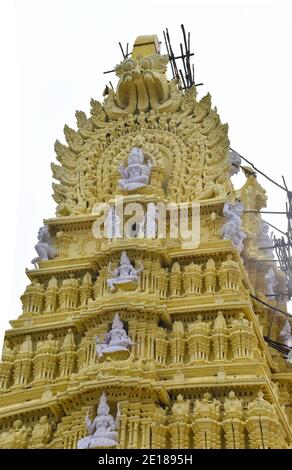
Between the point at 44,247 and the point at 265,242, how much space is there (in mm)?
6015

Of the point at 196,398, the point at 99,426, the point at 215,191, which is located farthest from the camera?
the point at 215,191

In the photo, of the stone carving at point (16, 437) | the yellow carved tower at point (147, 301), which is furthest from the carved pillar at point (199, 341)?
the stone carving at point (16, 437)

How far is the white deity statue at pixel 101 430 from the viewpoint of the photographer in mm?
13500

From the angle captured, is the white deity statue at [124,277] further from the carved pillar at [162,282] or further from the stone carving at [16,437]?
the stone carving at [16,437]

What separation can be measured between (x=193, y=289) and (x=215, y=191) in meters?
2.79

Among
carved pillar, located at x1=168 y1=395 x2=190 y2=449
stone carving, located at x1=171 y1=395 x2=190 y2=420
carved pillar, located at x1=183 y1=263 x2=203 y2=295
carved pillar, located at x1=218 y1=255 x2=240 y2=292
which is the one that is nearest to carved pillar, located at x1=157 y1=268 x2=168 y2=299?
carved pillar, located at x1=183 y1=263 x2=203 y2=295

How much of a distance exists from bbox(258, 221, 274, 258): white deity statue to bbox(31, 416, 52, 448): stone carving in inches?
314

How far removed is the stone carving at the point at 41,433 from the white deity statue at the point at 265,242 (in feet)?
26.2

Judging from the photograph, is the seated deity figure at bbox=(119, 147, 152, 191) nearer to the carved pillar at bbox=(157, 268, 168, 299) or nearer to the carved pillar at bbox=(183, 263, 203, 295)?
the carved pillar at bbox=(157, 268, 168, 299)

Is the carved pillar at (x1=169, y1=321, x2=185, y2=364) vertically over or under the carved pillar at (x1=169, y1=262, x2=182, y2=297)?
under

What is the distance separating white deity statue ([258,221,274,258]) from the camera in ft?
67.5

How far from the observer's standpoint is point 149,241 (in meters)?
17.1
